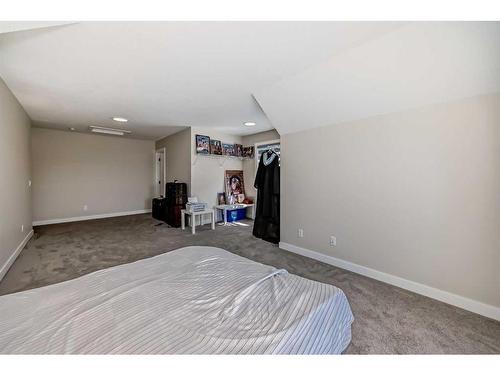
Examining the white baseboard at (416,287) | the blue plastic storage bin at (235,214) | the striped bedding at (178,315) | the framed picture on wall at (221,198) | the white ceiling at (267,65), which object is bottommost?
the white baseboard at (416,287)

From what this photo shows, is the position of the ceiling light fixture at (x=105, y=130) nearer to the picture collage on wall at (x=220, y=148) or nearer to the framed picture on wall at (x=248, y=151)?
the picture collage on wall at (x=220, y=148)

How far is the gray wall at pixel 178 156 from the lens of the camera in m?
5.01

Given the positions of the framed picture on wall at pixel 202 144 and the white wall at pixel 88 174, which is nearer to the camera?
the framed picture on wall at pixel 202 144

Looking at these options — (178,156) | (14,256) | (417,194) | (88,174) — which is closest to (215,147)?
(178,156)

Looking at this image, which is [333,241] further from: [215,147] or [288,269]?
[215,147]

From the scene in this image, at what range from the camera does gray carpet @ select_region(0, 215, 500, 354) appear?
150 centimetres

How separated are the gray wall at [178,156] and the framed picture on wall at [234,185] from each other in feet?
3.30

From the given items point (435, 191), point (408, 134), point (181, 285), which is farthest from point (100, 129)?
point (435, 191)

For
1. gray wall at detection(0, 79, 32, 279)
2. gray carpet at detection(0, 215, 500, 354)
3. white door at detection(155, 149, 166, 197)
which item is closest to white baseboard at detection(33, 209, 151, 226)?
gray carpet at detection(0, 215, 500, 354)

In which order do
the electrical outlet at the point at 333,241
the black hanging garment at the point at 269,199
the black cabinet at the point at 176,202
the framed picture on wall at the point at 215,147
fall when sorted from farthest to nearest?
the framed picture on wall at the point at 215,147 < the black cabinet at the point at 176,202 < the black hanging garment at the point at 269,199 < the electrical outlet at the point at 333,241

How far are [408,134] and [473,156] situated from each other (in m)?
0.54

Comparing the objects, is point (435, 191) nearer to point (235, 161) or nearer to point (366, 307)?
point (366, 307)

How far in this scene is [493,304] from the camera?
1.77 m

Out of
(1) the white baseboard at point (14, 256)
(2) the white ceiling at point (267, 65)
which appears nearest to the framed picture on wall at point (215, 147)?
(2) the white ceiling at point (267, 65)
